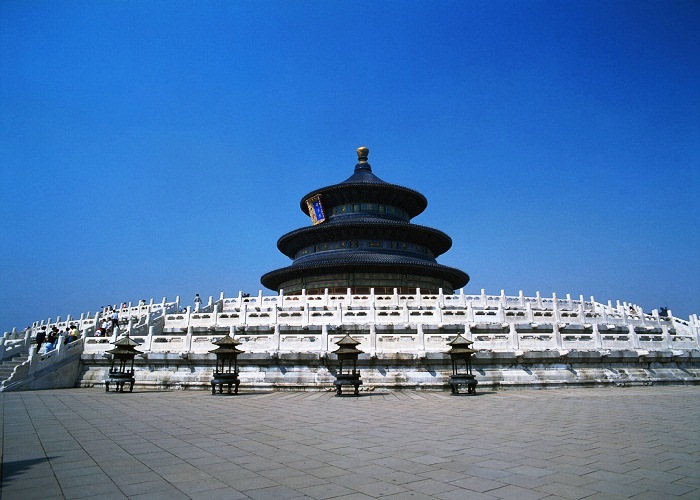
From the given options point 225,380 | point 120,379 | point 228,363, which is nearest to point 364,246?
point 228,363

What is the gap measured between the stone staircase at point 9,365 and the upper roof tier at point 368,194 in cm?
2860

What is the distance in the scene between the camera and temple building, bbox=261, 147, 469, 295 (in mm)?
37688

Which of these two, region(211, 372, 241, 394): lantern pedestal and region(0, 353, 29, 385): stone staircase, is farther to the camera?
region(0, 353, 29, 385): stone staircase

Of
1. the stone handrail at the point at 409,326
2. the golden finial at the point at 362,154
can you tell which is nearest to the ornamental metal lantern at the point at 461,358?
the stone handrail at the point at 409,326

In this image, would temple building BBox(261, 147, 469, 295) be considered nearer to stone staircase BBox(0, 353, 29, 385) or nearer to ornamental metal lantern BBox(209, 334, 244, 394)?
ornamental metal lantern BBox(209, 334, 244, 394)

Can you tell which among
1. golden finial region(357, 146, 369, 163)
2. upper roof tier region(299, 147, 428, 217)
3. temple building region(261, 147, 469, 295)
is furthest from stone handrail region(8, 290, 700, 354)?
golden finial region(357, 146, 369, 163)

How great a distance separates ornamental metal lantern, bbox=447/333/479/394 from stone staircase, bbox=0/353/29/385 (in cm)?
1930

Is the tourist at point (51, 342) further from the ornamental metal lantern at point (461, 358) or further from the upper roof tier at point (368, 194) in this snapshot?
the upper roof tier at point (368, 194)

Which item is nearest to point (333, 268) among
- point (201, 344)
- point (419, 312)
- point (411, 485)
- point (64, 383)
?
point (419, 312)

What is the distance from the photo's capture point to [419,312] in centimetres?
2292

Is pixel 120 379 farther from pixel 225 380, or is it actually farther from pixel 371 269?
pixel 371 269

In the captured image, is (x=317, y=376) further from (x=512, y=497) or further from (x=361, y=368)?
(x=512, y=497)

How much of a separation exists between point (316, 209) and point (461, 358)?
3056 centimetres

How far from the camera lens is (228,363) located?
18.8 metres
